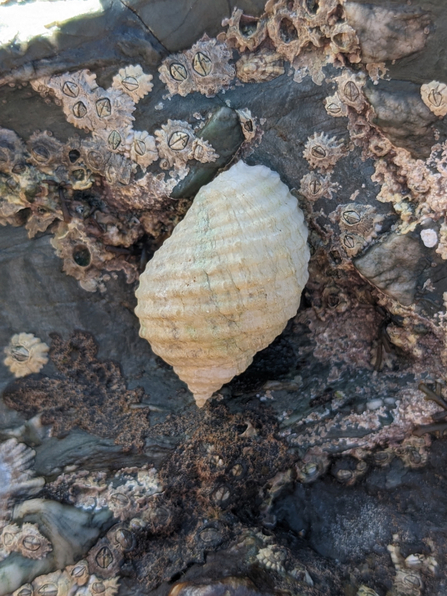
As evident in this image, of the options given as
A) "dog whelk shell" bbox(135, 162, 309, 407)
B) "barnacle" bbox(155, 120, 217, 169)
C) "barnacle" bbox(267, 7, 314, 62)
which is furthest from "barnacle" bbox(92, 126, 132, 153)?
"barnacle" bbox(267, 7, 314, 62)

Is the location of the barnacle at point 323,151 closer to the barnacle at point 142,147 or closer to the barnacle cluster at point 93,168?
the barnacle cluster at point 93,168

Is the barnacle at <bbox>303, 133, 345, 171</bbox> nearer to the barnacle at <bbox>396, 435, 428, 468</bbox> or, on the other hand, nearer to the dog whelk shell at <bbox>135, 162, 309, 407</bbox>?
the dog whelk shell at <bbox>135, 162, 309, 407</bbox>

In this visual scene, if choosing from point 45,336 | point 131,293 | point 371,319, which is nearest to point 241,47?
point 131,293

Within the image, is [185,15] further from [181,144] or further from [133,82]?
[181,144]

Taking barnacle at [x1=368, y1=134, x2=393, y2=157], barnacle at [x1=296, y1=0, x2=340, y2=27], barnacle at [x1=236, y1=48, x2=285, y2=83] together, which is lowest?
barnacle at [x1=368, y1=134, x2=393, y2=157]

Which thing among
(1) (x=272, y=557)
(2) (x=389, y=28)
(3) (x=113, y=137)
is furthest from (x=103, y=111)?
(1) (x=272, y=557)

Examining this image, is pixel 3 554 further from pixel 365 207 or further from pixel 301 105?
pixel 301 105

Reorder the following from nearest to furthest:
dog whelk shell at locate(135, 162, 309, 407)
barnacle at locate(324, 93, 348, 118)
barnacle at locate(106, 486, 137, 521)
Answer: dog whelk shell at locate(135, 162, 309, 407) < barnacle at locate(324, 93, 348, 118) < barnacle at locate(106, 486, 137, 521)

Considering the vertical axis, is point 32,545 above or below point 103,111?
below
